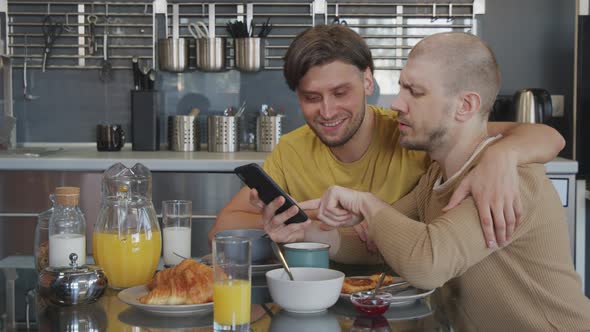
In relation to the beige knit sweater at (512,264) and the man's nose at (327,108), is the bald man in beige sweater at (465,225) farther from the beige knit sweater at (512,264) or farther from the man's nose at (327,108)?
the man's nose at (327,108)

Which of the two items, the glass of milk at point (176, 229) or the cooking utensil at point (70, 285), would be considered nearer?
the cooking utensil at point (70, 285)

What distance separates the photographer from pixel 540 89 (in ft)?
11.5

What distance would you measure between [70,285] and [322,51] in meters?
0.98

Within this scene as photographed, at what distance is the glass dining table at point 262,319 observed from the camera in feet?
4.06

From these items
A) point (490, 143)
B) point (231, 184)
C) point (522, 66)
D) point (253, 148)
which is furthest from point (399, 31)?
point (490, 143)

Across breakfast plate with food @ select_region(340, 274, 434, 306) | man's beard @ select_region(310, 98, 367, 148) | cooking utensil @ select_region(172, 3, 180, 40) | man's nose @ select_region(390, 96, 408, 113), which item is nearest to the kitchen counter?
cooking utensil @ select_region(172, 3, 180, 40)

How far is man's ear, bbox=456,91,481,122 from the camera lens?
1576 mm

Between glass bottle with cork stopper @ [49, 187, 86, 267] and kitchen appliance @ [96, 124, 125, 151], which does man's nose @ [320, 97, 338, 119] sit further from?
kitchen appliance @ [96, 124, 125, 151]

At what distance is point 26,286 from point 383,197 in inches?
37.1

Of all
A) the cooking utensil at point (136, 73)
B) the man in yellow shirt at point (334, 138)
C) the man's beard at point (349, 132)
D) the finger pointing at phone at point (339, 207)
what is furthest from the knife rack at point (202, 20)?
the finger pointing at phone at point (339, 207)

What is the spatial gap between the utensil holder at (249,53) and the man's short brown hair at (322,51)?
1.47 meters

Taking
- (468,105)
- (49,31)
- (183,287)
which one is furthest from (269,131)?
(183,287)

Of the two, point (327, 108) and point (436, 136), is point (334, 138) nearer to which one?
point (327, 108)

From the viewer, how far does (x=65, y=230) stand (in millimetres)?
1498
